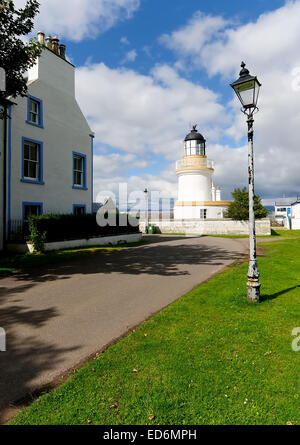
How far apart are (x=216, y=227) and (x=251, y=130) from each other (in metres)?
25.2

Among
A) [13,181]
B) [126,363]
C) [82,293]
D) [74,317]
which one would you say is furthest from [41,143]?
[126,363]

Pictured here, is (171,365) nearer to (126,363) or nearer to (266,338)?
(126,363)

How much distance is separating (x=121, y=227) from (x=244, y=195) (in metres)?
16.3

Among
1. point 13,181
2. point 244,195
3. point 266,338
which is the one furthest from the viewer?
point 244,195

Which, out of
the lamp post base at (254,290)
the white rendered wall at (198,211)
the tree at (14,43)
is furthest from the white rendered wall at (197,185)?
the lamp post base at (254,290)

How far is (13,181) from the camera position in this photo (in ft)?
48.4

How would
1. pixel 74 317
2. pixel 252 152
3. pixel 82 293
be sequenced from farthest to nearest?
1. pixel 82 293
2. pixel 252 152
3. pixel 74 317

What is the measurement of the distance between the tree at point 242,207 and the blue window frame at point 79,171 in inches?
716

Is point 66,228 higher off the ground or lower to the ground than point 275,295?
higher

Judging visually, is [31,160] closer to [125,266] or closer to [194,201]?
[125,266]

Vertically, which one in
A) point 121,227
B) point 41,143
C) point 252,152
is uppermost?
point 41,143

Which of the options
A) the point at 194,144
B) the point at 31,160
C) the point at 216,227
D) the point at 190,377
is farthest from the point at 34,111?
the point at 194,144

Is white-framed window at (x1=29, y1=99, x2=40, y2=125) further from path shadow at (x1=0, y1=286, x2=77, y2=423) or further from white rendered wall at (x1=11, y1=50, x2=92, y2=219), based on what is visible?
path shadow at (x1=0, y1=286, x2=77, y2=423)

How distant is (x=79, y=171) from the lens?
65.4ft
